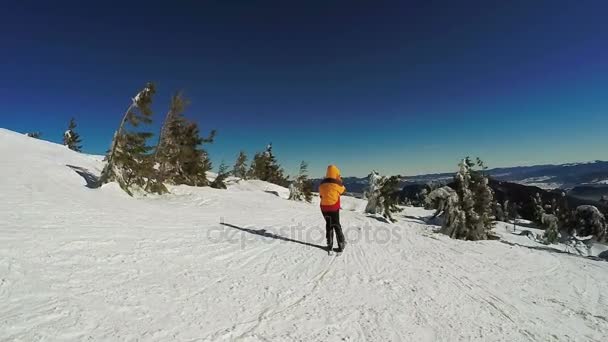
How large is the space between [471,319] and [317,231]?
24.5 ft

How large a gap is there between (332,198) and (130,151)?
40.7 ft

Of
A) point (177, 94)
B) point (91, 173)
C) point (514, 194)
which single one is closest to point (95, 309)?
point (91, 173)

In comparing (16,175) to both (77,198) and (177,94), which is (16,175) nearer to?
(77,198)

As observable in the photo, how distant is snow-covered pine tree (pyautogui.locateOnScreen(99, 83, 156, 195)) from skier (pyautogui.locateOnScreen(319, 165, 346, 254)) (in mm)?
11287

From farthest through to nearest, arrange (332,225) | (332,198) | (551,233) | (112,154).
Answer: (551,233)
(112,154)
(332,225)
(332,198)

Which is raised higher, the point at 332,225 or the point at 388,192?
the point at 388,192

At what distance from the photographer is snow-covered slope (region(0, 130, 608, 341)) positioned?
4094 mm

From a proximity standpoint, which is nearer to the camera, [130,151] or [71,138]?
[130,151]

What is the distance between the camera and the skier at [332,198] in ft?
28.6

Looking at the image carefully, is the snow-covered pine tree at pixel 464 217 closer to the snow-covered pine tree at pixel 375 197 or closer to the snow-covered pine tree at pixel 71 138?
the snow-covered pine tree at pixel 375 197

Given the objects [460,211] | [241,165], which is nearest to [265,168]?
[241,165]

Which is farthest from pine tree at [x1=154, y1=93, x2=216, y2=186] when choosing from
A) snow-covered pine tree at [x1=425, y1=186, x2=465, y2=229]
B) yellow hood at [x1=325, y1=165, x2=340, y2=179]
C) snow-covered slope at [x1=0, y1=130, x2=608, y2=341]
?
snow-covered pine tree at [x1=425, y1=186, x2=465, y2=229]

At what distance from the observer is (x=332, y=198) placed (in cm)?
871

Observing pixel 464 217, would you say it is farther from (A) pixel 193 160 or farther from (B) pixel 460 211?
(A) pixel 193 160
